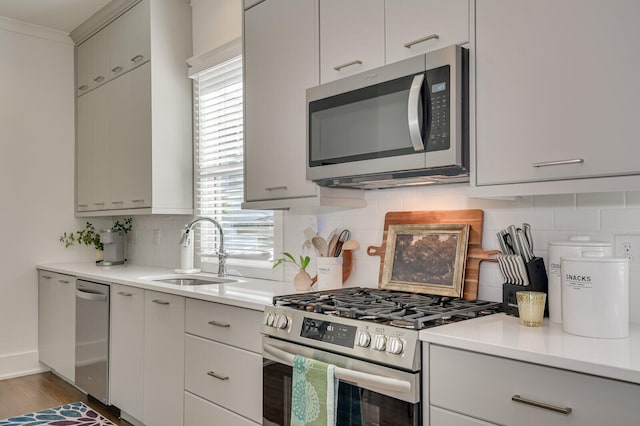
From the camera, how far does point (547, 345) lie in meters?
1.42

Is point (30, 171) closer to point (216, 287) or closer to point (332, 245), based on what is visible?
point (216, 287)

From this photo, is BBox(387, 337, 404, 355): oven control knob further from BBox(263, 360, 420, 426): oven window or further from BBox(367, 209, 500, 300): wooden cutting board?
BBox(367, 209, 500, 300): wooden cutting board

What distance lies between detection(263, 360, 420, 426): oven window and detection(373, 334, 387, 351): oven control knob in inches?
6.3

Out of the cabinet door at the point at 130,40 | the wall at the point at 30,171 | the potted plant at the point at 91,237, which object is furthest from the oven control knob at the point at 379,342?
the wall at the point at 30,171

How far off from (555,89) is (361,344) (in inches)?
39.7

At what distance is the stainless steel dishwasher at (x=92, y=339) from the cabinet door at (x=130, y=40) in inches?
64.3

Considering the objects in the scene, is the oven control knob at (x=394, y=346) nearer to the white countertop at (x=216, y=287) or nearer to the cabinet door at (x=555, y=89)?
the cabinet door at (x=555, y=89)

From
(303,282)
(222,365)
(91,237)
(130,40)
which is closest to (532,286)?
(303,282)

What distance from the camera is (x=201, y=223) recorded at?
388 centimetres

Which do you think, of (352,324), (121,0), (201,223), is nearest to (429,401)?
(352,324)

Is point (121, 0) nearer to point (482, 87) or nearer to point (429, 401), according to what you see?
point (482, 87)

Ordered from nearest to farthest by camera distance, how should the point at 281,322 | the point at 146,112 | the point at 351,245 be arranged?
the point at 281,322 < the point at 351,245 < the point at 146,112

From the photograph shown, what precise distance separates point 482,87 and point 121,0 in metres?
3.17

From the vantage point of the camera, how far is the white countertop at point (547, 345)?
4.08 ft
